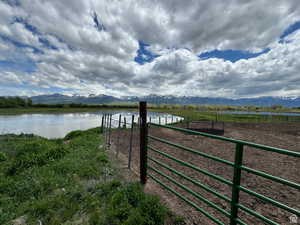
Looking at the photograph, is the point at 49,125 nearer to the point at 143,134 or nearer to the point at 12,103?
the point at 143,134

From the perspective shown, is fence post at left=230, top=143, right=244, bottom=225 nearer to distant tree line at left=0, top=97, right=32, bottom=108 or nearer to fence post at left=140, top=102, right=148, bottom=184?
fence post at left=140, top=102, right=148, bottom=184

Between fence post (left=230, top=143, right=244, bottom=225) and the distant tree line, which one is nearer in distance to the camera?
fence post (left=230, top=143, right=244, bottom=225)

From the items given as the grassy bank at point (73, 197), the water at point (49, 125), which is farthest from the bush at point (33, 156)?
the water at point (49, 125)

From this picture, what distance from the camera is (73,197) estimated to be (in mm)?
3244

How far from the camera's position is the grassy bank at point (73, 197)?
8.34ft

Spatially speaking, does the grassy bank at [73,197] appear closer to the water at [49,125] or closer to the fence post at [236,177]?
the fence post at [236,177]

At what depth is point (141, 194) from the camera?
9.71 ft

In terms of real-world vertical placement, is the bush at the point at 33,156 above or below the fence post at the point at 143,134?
below

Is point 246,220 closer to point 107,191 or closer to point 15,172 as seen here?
point 107,191

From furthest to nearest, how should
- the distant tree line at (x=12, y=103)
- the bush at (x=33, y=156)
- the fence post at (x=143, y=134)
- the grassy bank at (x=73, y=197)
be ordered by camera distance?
the distant tree line at (x=12, y=103) → the bush at (x=33, y=156) → the fence post at (x=143, y=134) → the grassy bank at (x=73, y=197)

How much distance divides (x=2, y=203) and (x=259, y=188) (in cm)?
656

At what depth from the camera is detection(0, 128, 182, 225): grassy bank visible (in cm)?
254

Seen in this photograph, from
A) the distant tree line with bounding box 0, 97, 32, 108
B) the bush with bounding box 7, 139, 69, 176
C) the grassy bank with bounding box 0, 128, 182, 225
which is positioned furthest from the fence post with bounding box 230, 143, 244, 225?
the distant tree line with bounding box 0, 97, 32, 108

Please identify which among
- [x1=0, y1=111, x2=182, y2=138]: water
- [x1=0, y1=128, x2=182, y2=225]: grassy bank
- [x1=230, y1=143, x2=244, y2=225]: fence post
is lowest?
[x1=0, y1=111, x2=182, y2=138]: water
